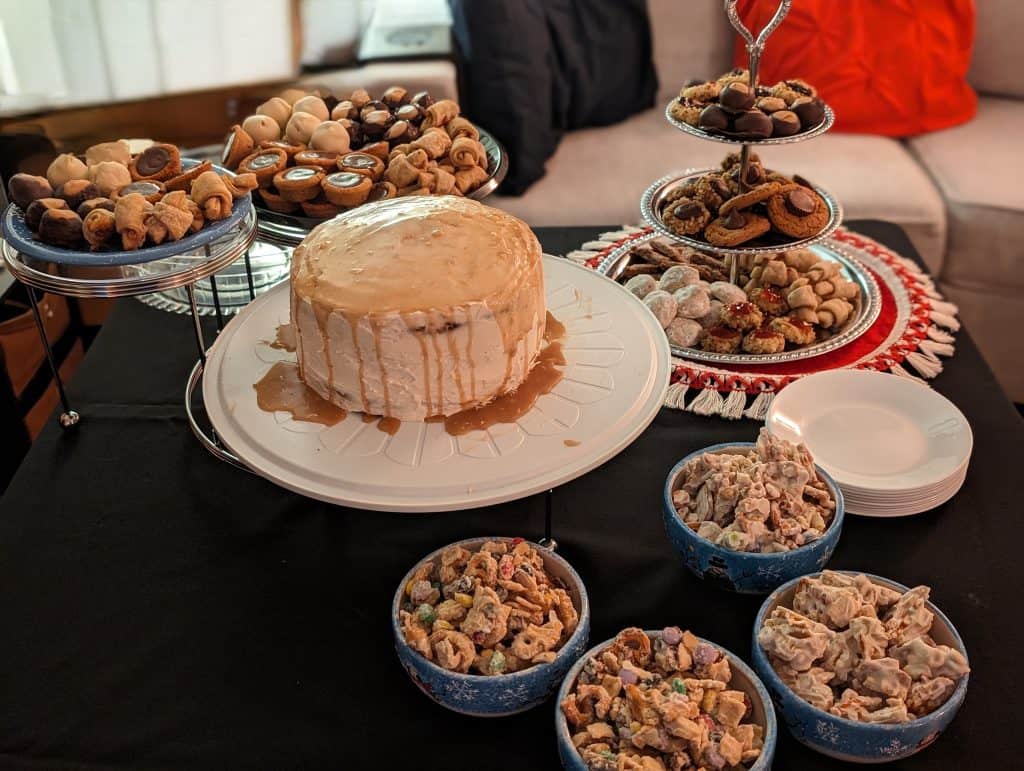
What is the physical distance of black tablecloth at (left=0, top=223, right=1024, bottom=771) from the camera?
0.85 m

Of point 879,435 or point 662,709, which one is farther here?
point 879,435

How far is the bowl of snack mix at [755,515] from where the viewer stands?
0.94 meters

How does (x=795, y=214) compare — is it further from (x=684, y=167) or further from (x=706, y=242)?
(x=684, y=167)

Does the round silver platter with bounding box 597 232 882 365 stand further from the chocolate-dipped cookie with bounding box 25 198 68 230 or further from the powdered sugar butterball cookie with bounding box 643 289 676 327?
the chocolate-dipped cookie with bounding box 25 198 68 230

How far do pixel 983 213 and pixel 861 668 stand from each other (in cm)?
150

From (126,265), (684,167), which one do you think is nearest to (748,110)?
(126,265)

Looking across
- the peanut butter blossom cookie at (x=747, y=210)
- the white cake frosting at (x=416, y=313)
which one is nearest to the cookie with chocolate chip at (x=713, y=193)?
the peanut butter blossom cookie at (x=747, y=210)

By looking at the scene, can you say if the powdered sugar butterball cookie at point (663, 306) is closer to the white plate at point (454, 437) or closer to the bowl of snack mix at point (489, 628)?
the white plate at point (454, 437)

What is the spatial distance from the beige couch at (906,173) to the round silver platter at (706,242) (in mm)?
546

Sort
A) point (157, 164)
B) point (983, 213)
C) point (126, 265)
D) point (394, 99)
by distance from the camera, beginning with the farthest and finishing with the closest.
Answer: point (983, 213), point (394, 99), point (157, 164), point (126, 265)

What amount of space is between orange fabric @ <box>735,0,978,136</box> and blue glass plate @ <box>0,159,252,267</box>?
5.14 ft

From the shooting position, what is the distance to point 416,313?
0.91 metres

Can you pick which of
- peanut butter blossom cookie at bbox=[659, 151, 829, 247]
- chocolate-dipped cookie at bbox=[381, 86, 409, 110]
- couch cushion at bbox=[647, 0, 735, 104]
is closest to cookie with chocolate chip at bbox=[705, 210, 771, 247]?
peanut butter blossom cookie at bbox=[659, 151, 829, 247]

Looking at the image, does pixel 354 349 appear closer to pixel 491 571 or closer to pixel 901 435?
pixel 491 571
